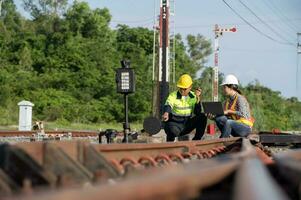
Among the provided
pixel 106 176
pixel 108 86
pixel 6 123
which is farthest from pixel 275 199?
pixel 108 86

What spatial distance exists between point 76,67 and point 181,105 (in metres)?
43.6

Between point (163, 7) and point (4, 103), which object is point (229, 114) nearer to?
point (163, 7)

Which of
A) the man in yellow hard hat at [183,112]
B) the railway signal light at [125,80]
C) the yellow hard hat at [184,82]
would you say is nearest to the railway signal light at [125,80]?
the railway signal light at [125,80]

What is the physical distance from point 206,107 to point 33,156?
748cm

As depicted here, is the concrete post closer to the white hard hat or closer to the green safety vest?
the green safety vest

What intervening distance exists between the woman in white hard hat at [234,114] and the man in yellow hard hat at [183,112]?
431 millimetres

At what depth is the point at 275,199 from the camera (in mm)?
2342

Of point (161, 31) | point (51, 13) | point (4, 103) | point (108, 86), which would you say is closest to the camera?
point (161, 31)

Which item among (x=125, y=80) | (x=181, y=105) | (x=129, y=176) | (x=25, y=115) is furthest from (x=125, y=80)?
(x=25, y=115)

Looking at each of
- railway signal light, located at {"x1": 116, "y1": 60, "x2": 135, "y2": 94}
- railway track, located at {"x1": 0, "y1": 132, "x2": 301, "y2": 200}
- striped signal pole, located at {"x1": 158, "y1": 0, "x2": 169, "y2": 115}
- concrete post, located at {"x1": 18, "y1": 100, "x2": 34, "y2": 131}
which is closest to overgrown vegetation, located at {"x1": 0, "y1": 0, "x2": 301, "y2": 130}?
concrete post, located at {"x1": 18, "y1": 100, "x2": 34, "y2": 131}

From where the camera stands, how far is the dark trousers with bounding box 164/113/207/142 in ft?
37.1

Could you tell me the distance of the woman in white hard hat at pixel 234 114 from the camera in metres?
11.0

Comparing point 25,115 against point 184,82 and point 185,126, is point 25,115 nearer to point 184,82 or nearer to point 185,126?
point 185,126

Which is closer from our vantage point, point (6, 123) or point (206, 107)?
point (206, 107)
